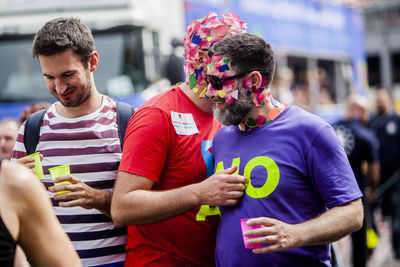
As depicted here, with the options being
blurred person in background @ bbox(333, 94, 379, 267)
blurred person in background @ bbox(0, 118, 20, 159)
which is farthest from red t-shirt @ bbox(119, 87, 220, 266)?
blurred person in background @ bbox(333, 94, 379, 267)

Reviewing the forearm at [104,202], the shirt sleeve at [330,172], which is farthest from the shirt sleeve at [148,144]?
the shirt sleeve at [330,172]

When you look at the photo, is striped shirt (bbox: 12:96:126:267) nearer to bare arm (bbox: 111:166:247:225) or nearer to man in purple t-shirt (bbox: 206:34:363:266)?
bare arm (bbox: 111:166:247:225)

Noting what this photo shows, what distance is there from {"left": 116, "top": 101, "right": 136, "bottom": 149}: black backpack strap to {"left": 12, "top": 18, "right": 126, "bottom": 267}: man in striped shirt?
0.02 metres

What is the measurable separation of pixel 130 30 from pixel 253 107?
510 centimetres

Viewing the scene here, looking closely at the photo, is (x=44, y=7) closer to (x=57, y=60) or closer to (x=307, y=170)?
(x=57, y=60)

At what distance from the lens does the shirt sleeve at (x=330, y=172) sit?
2.26 m

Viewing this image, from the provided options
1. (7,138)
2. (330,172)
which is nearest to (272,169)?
(330,172)

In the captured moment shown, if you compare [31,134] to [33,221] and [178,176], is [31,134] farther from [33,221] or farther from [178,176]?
[33,221]

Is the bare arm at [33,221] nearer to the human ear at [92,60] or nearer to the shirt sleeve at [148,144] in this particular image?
the shirt sleeve at [148,144]

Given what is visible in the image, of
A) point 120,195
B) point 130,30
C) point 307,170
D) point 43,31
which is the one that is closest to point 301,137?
point 307,170

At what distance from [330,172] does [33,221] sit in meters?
1.19

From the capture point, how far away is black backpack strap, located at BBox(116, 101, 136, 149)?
9.23ft

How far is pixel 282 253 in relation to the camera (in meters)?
2.32

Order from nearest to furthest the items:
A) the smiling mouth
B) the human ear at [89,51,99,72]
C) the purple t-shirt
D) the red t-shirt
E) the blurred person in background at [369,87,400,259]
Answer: the purple t-shirt, the red t-shirt, the smiling mouth, the human ear at [89,51,99,72], the blurred person in background at [369,87,400,259]
